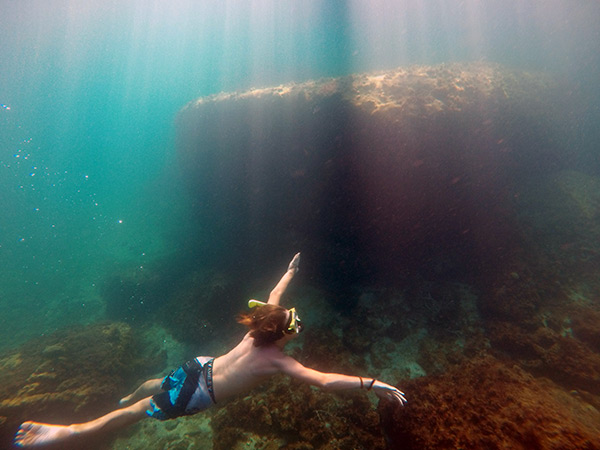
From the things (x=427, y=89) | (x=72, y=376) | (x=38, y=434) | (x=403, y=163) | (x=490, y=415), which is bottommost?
(x=72, y=376)

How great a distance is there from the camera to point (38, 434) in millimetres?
3619

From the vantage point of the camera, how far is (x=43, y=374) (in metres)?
5.88

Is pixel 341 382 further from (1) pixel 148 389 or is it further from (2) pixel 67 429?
(2) pixel 67 429

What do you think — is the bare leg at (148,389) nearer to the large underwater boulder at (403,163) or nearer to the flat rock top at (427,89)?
the large underwater boulder at (403,163)

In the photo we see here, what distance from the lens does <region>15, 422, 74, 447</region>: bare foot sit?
353 centimetres

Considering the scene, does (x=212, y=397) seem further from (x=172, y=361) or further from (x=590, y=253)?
(x=590, y=253)

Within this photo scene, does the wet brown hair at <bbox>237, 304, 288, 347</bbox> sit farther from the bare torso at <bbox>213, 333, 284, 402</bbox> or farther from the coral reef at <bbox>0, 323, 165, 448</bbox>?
the coral reef at <bbox>0, 323, 165, 448</bbox>

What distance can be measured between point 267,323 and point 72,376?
7.11 m

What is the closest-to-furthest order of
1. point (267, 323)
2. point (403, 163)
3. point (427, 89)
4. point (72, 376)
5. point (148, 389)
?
point (267, 323) < point (148, 389) < point (72, 376) < point (403, 163) < point (427, 89)

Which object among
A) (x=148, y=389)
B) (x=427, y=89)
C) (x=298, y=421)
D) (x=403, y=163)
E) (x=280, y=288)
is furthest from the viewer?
(x=427, y=89)

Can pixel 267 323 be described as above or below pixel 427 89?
below

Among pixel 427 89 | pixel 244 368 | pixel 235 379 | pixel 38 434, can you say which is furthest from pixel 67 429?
pixel 427 89

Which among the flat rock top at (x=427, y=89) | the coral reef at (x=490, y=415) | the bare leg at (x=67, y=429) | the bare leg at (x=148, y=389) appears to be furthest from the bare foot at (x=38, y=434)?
the flat rock top at (x=427, y=89)

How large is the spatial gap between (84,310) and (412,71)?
1916 cm
